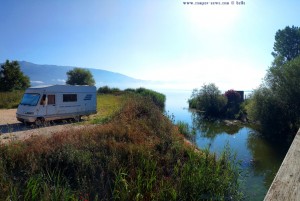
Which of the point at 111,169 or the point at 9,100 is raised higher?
the point at 9,100

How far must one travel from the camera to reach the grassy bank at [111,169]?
591cm

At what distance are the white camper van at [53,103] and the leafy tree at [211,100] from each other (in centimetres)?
1895

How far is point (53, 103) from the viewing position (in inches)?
681

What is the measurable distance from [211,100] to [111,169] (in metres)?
28.3

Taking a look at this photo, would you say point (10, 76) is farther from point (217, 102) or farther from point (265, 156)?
point (265, 156)

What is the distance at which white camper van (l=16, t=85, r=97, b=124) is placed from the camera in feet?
53.4

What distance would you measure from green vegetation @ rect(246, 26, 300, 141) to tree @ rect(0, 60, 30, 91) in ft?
124

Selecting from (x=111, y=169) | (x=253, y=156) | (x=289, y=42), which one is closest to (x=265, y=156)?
(x=253, y=156)

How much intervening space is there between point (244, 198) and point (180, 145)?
2.99m

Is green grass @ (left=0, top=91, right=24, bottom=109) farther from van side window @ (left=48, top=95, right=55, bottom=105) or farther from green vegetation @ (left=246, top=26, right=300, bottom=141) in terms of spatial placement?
green vegetation @ (left=246, top=26, right=300, bottom=141)

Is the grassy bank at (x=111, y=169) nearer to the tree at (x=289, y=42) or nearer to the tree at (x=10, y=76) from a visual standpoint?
the tree at (x=10, y=76)

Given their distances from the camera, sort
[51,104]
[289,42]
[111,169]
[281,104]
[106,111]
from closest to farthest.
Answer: [111,169] < [51,104] < [281,104] < [106,111] < [289,42]

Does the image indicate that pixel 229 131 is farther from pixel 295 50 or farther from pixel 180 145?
pixel 295 50

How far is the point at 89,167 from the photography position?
7480 millimetres
